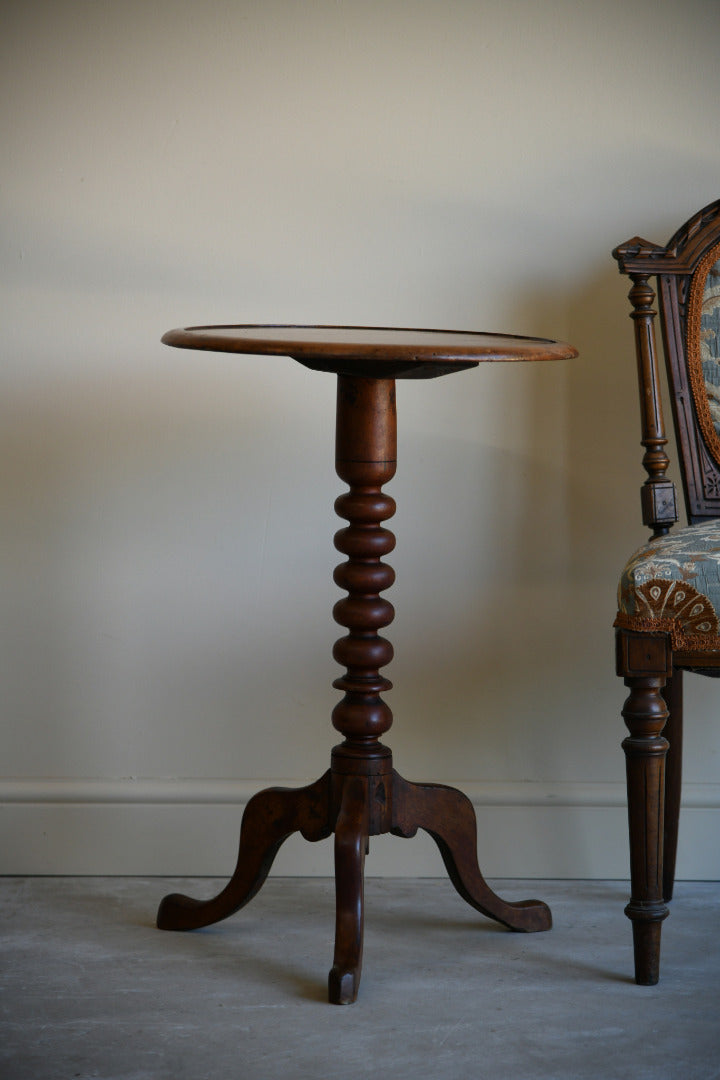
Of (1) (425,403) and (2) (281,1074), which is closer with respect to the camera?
(2) (281,1074)

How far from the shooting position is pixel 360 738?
158cm

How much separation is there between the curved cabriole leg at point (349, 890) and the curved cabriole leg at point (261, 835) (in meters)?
0.06

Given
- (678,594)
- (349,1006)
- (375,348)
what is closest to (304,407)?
(375,348)

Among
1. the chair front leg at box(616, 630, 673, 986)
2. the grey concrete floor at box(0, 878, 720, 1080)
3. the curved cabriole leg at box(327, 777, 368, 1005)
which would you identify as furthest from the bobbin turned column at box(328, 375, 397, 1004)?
the chair front leg at box(616, 630, 673, 986)

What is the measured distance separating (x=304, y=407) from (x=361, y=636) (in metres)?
0.52

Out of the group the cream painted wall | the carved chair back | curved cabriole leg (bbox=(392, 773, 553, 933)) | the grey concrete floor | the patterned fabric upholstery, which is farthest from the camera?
the cream painted wall

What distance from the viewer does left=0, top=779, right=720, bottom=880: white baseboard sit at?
1.94 metres

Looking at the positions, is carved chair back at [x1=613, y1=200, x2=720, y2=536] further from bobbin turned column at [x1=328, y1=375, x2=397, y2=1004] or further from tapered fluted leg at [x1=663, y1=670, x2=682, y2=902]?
bobbin turned column at [x1=328, y1=375, x2=397, y2=1004]

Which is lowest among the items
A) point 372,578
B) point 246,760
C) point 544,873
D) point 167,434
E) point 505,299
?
point 544,873

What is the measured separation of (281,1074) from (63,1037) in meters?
0.26

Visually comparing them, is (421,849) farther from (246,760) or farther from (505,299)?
(505,299)

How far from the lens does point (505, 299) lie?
76.9 inches

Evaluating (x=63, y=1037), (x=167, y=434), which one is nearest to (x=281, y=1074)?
(x=63, y=1037)

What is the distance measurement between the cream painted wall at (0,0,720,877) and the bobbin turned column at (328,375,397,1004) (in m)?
0.40
